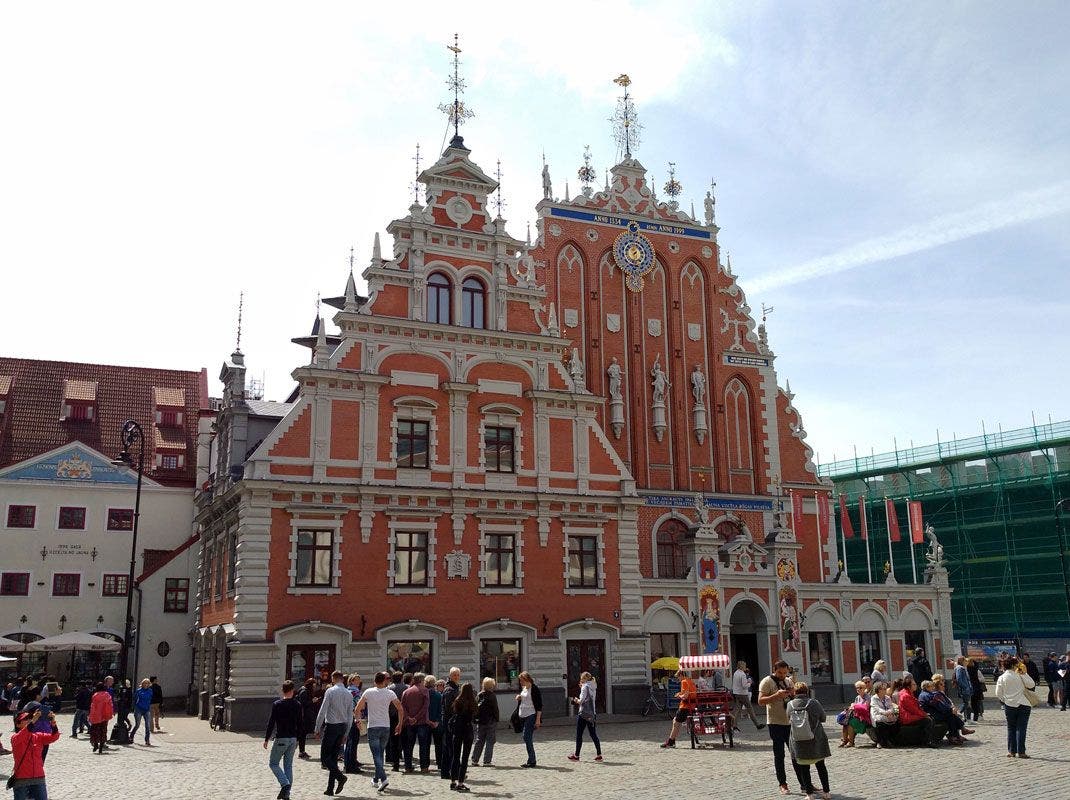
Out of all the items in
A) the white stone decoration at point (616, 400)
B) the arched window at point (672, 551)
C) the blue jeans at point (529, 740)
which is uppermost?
the white stone decoration at point (616, 400)

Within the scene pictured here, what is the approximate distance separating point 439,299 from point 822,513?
19.1m

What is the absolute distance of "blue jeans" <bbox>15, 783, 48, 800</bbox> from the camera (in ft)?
39.4

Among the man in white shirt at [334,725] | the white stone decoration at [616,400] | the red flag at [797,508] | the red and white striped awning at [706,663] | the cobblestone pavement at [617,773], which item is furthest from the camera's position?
the red flag at [797,508]

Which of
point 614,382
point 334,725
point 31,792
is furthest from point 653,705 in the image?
point 31,792

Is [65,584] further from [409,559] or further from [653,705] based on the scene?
[653,705]

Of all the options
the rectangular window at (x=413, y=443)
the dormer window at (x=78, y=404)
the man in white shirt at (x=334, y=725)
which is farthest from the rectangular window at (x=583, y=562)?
the dormer window at (x=78, y=404)

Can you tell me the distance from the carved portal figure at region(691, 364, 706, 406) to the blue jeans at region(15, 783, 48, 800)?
3150cm

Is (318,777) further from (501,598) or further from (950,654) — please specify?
(950,654)

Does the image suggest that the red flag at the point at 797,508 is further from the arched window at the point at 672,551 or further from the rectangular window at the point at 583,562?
the rectangular window at the point at 583,562

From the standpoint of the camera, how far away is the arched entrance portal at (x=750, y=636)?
1424 inches

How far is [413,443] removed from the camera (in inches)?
1228

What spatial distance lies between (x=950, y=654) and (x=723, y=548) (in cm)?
1044

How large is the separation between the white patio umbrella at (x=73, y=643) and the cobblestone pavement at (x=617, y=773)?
12.9 metres

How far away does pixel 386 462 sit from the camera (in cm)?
3059
